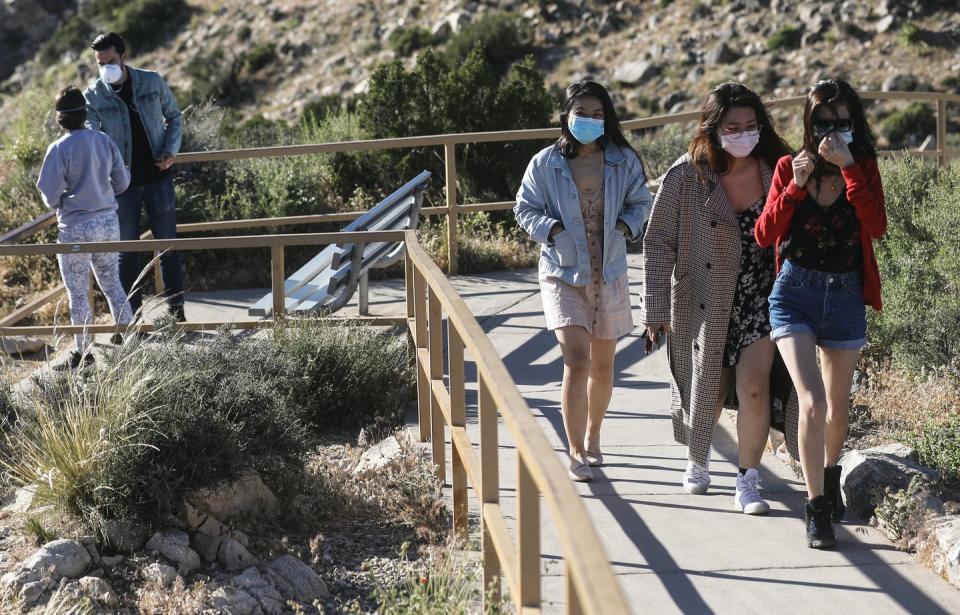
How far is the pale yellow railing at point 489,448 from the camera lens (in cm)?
225

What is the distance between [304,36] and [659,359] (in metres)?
41.7

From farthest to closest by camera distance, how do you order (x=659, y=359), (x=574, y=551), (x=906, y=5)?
1. (x=906, y=5)
2. (x=659, y=359)
3. (x=574, y=551)

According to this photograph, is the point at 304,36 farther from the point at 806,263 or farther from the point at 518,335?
the point at 806,263

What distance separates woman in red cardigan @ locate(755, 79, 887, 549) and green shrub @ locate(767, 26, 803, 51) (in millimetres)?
34488

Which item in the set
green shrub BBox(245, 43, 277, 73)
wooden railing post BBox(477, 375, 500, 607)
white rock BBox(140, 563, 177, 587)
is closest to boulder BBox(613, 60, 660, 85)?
green shrub BBox(245, 43, 277, 73)

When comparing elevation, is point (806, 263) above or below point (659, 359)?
above

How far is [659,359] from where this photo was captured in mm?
7789

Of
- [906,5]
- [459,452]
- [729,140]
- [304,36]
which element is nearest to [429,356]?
[459,452]

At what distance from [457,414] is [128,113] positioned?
4.40m

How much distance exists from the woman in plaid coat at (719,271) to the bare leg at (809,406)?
1.36 feet

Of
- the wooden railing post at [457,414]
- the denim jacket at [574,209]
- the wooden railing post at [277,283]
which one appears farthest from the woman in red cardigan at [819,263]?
the wooden railing post at [277,283]

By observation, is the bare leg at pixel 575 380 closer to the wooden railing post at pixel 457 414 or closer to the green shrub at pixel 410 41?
the wooden railing post at pixel 457 414

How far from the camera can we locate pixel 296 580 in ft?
15.8

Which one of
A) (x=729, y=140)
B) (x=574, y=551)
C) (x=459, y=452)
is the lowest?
(x=459, y=452)
